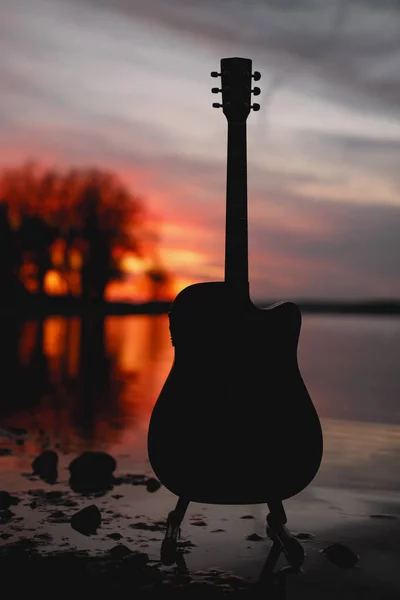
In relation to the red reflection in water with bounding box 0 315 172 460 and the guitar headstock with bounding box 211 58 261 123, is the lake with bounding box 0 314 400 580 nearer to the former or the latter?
the red reflection in water with bounding box 0 315 172 460

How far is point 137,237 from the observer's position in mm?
63062

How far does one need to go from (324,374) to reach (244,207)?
19424mm

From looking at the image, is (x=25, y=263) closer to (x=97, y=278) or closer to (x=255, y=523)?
(x=97, y=278)

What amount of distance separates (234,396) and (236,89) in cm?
230

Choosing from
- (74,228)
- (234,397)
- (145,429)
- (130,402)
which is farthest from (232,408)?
(74,228)

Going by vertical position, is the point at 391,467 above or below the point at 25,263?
below

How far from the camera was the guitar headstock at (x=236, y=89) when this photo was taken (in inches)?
261

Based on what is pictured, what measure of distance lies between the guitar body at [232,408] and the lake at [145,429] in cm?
67

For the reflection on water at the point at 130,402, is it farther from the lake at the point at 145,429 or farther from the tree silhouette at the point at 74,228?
the tree silhouette at the point at 74,228

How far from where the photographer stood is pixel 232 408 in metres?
6.42

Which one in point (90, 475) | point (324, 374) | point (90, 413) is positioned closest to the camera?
point (90, 475)

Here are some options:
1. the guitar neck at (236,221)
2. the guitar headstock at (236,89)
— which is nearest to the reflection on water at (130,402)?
the guitar neck at (236,221)

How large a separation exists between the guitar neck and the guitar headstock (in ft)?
0.91

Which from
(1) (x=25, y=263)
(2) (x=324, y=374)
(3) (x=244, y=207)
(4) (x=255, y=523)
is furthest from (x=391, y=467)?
(1) (x=25, y=263)
